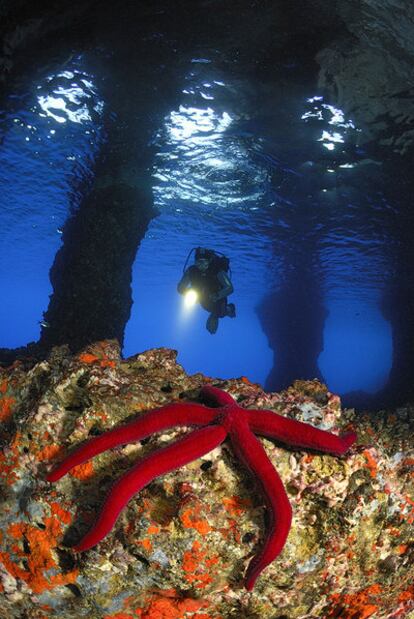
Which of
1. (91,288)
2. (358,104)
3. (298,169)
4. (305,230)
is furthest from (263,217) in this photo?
(91,288)

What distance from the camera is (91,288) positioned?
11.3m

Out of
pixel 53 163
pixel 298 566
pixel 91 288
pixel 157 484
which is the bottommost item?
pixel 298 566

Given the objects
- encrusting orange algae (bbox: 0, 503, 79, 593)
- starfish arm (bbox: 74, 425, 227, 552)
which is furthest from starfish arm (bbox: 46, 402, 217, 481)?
encrusting orange algae (bbox: 0, 503, 79, 593)

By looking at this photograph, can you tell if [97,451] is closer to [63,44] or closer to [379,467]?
[379,467]

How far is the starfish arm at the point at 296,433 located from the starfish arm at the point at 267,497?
0.11 metres

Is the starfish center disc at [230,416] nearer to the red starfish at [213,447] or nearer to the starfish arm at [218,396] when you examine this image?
the red starfish at [213,447]

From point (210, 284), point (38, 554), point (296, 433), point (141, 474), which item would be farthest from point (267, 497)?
point (210, 284)

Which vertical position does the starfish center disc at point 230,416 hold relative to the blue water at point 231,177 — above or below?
below

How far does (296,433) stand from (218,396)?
0.60m

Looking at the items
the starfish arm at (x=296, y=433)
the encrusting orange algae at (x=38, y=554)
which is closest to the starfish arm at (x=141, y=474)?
the starfish arm at (x=296, y=433)

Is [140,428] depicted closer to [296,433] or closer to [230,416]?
[230,416]

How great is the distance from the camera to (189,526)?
220 centimetres

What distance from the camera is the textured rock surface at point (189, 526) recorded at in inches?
89.4

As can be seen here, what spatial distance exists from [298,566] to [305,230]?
59.3 feet
